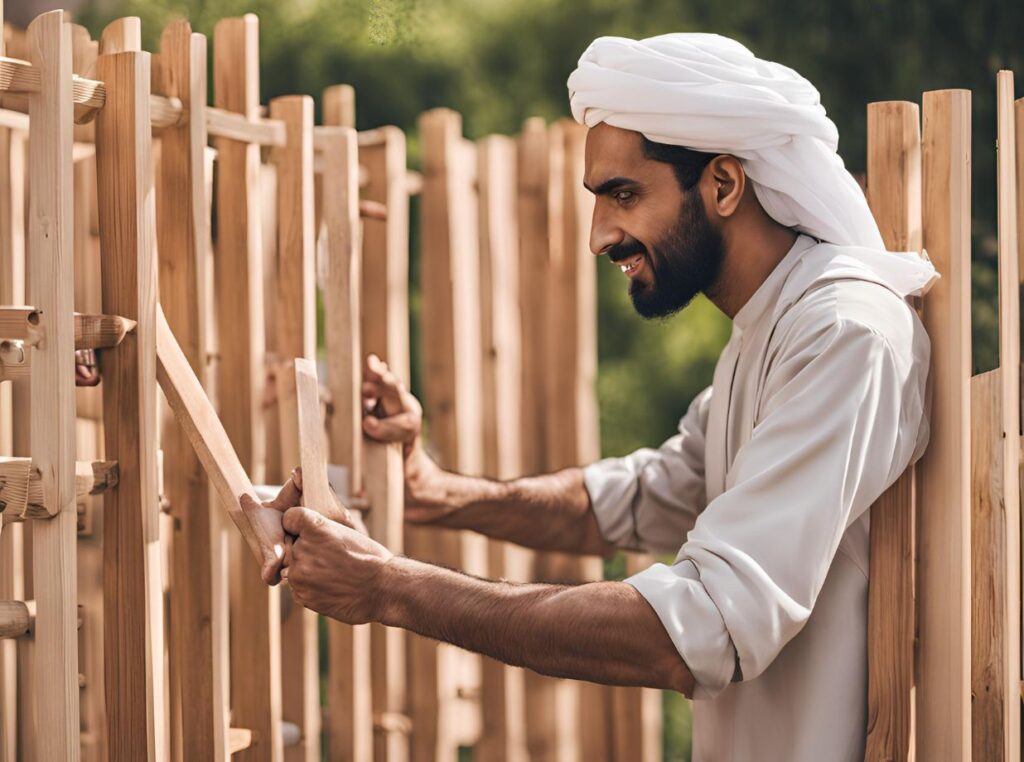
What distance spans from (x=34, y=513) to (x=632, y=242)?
3.69ft

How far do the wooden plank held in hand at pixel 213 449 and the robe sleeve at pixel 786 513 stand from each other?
1.89 ft

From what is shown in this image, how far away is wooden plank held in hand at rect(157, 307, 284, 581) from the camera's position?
1933mm

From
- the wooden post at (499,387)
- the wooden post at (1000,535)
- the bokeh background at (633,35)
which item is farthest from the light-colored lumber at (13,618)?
the bokeh background at (633,35)

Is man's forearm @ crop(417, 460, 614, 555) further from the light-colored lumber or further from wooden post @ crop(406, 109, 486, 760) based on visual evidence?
the light-colored lumber

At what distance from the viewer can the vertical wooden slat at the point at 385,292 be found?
343 centimetres

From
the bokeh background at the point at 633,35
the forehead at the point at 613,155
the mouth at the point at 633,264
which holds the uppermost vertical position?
the bokeh background at the point at 633,35

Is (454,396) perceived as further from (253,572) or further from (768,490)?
(768,490)

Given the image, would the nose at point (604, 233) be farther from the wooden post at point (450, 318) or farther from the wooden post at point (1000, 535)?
the wooden post at point (450, 318)

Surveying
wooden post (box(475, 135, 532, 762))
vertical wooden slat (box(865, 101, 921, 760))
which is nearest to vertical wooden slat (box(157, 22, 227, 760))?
vertical wooden slat (box(865, 101, 921, 760))

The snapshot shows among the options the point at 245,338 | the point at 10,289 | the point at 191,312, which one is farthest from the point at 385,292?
the point at 191,312

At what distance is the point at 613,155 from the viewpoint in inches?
89.5

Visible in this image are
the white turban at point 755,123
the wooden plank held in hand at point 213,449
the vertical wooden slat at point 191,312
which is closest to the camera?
the wooden plank held in hand at point 213,449

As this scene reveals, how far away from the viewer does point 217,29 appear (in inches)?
104

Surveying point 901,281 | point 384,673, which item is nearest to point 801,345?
point 901,281
